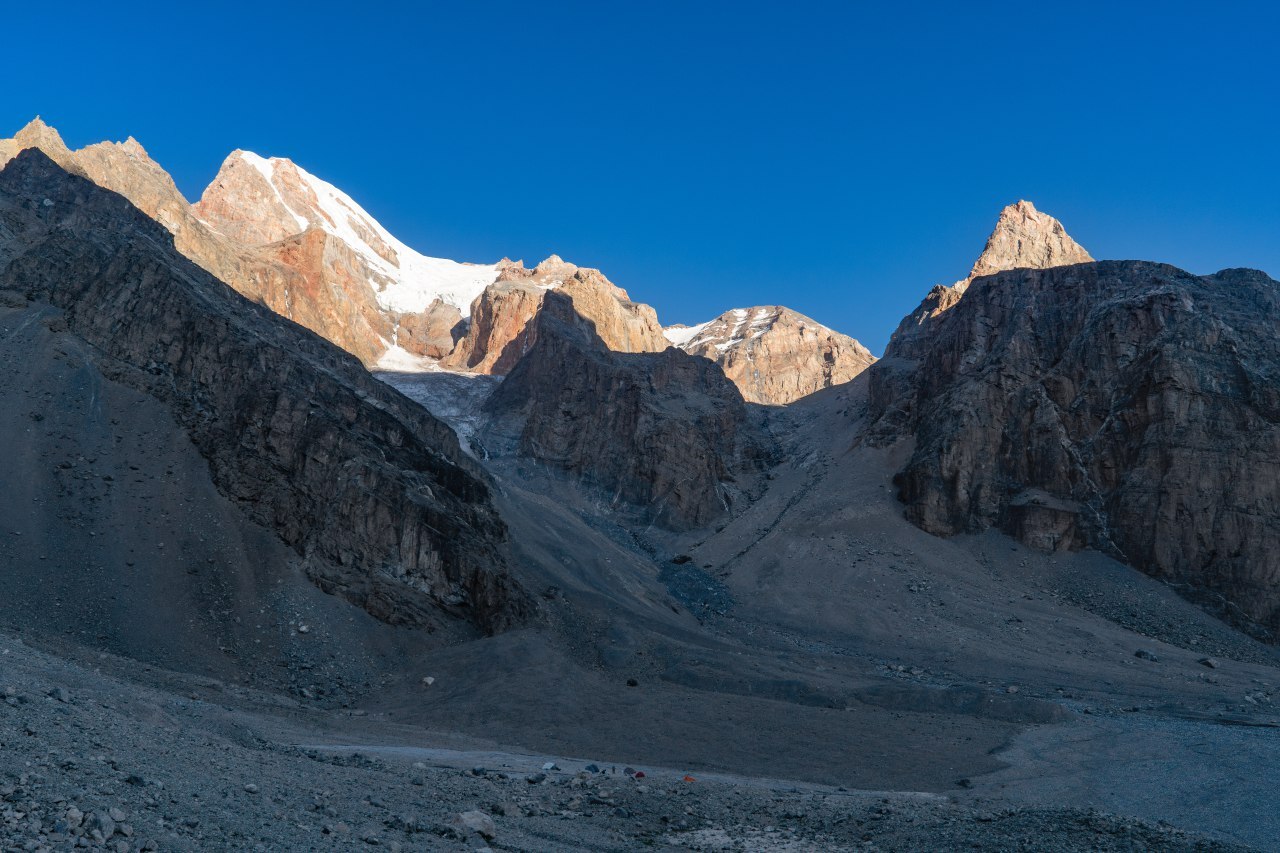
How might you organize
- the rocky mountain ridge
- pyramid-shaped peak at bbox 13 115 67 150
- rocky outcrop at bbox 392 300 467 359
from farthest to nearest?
rocky outcrop at bbox 392 300 467 359 < the rocky mountain ridge < pyramid-shaped peak at bbox 13 115 67 150

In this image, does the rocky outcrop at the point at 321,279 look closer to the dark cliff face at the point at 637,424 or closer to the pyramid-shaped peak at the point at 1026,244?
the dark cliff face at the point at 637,424

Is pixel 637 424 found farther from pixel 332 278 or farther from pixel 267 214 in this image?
pixel 267 214

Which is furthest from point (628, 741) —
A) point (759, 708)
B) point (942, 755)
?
point (942, 755)

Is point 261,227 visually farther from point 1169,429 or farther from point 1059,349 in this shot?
point 1169,429

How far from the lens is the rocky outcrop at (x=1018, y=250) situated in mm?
126562

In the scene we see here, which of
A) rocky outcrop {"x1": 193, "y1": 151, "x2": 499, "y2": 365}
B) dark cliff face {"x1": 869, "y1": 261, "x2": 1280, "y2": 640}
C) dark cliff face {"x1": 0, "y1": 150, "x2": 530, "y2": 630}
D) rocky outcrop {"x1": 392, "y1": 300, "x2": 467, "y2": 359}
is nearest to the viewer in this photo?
dark cliff face {"x1": 0, "y1": 150, "x2": 530, "y2": 630}

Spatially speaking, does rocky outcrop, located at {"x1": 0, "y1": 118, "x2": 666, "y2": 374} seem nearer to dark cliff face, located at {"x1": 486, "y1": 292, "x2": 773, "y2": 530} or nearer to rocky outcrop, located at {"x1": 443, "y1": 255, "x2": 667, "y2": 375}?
Result: rocky outcrop, located at {"x1": 443, "y1": 255, "x2": 667, "y2": 375}

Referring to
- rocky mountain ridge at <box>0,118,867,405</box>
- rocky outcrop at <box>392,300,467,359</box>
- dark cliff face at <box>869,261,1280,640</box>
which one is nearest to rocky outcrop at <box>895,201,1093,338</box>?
dark cliff face at <box>869,261,1280,640</box>

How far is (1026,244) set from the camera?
12888cm

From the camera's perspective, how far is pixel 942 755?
34188mm

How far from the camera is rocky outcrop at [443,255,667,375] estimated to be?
14688 centimetres

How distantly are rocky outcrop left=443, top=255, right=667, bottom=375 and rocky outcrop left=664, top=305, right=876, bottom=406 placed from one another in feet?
59.6

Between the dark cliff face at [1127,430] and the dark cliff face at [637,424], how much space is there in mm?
21934

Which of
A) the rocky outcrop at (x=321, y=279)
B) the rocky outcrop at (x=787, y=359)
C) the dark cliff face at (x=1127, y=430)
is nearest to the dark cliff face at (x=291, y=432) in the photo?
the rocky outcrop at (x=321, y=279)
